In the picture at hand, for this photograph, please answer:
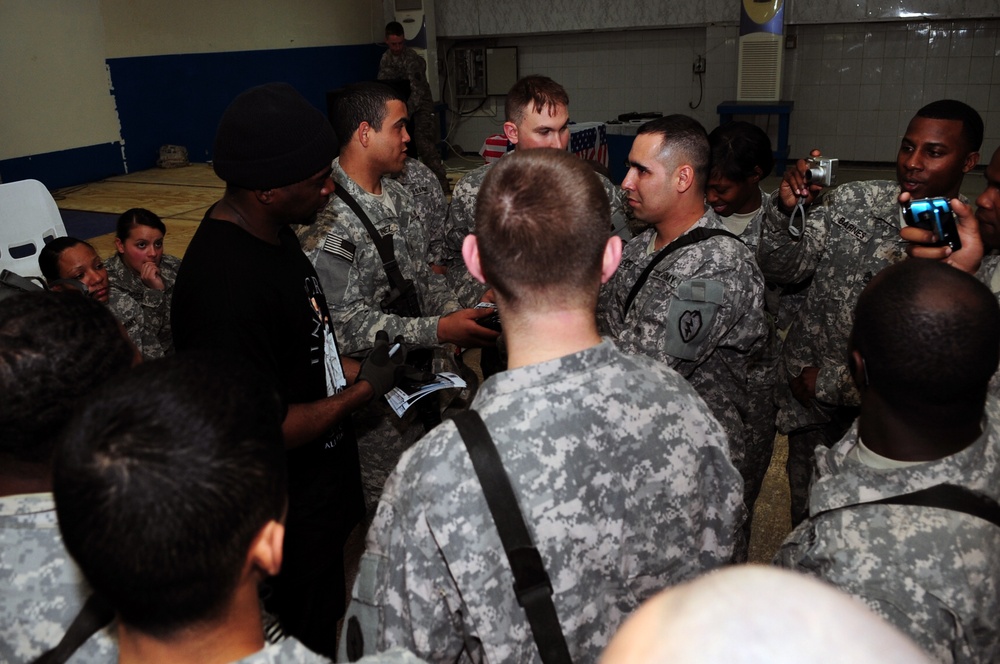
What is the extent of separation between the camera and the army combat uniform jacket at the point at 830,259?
280 centimetres

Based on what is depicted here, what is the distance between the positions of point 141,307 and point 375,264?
1.84 m

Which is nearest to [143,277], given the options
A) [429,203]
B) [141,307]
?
[141,307]

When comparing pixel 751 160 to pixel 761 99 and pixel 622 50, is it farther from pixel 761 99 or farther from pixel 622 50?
pixel 622 50

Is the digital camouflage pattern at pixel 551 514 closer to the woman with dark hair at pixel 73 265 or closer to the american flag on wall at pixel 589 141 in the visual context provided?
the woman with dark hair at pixel 73 265

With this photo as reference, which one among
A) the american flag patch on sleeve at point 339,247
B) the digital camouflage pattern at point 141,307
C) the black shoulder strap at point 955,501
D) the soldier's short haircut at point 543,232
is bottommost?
the digital camouflage pattern at point 141,307

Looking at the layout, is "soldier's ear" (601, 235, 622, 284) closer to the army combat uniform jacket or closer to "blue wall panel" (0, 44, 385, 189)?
the army combat uniform jacket

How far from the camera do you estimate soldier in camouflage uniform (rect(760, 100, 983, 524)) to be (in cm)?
269

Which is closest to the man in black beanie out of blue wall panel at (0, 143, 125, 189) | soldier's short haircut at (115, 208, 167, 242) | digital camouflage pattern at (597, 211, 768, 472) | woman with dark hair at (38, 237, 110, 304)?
digital camouflage pattern at (597, 211, 768, 472)

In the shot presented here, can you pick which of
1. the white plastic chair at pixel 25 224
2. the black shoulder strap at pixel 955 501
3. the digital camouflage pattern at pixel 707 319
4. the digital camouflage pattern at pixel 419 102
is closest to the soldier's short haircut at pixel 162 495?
the black shoulder strap at pixel 955 501

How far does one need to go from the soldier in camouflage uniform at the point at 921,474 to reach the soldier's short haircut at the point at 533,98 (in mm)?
2279

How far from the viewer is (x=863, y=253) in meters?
2.83

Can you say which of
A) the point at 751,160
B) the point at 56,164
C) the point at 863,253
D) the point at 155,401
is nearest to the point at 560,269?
the point at 155,401

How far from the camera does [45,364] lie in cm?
125

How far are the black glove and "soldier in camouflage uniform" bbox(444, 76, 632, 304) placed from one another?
48.2 inches
